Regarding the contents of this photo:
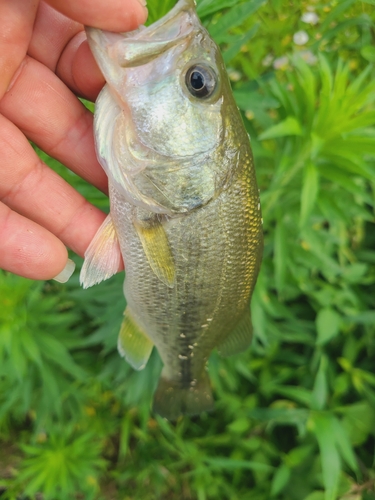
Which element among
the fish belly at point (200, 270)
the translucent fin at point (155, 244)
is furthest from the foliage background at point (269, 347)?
the translucent fin at point (155, 244)

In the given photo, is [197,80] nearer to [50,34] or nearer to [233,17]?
[233,17]

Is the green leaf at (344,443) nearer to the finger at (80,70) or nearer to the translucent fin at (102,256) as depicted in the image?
the translucent fin at (102,256)

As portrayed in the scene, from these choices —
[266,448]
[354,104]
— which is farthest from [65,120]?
[266,448]

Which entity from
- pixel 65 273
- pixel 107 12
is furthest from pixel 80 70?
pixel 65 273

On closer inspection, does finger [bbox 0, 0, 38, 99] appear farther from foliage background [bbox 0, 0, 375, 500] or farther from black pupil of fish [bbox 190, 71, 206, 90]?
black pupil of fish [bbox 190, 71, 206, 90]

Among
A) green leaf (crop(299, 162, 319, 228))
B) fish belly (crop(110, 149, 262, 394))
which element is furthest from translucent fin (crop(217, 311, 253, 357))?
green leaf (crop(299, 162, 319, 228))
